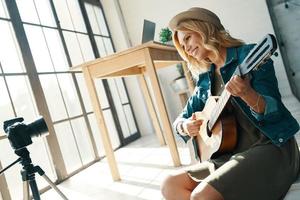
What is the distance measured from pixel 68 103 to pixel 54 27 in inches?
33.7

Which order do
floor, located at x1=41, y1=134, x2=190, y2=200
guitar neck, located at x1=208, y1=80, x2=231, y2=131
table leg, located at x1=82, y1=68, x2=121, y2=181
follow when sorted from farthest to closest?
table leg, located at x1=82, y1=68, x2=121, y2=181 → floor, located at x1=41, y1=134, x2=190, y2=200 → guitar neck, located at x1=208, y1=80, x2=231, y2=131

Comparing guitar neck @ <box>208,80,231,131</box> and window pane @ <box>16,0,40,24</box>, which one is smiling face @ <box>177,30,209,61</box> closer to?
guitar neck @ <box>208,80,231,131</box>

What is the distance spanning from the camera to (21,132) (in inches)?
51.6

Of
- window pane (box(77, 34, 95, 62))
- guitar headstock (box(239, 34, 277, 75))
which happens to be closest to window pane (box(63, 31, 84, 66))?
window pane (box(77, 34, 95, 62))

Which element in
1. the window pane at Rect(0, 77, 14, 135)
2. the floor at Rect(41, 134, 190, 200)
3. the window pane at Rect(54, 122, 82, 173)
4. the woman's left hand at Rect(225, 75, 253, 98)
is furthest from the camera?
the window pane at Rect(54, 122, 82, 173)

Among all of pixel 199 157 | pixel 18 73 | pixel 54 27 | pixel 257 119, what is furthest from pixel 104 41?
pixel 257 119

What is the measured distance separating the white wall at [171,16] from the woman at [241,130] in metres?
3.56

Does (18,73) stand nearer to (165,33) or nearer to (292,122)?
(165,33)

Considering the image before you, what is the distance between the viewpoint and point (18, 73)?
285cm

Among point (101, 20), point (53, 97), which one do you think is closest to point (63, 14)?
point (101, 20)

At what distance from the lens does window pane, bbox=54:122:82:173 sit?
3.25 meters

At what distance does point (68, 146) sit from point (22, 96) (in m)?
0.75

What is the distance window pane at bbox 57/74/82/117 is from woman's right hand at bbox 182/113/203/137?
2.34 metres

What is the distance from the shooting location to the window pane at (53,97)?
3209 mm
